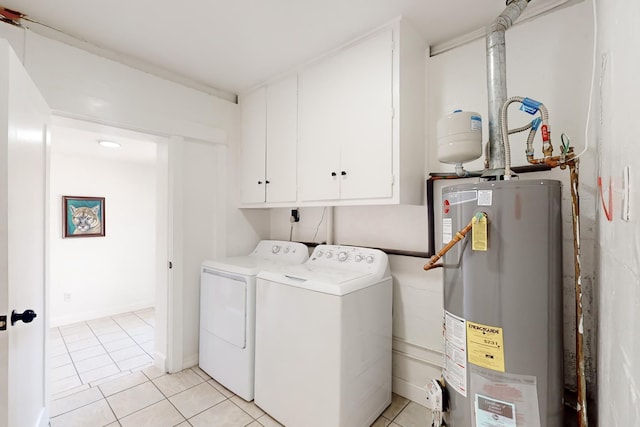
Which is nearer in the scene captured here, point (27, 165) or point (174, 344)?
point (27, 165)

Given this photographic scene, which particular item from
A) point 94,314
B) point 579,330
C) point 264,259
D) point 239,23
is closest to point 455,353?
point 579,330

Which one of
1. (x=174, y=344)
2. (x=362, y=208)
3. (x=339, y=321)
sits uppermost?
(x=362, y=208)

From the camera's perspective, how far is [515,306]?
1121mm

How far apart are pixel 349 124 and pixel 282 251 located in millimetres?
1297

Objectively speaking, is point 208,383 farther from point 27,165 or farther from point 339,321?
point 27,165

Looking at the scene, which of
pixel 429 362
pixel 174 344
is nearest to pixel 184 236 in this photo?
pixel 174 344

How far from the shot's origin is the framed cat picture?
146 inches

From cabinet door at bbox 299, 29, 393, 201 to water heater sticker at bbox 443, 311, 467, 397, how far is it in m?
0.79

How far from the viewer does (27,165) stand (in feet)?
4.25

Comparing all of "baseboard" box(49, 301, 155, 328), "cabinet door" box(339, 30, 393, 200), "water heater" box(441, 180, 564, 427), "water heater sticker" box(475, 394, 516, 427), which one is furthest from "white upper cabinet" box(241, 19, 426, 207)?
"baseboard" box(49, 301, 155, 328)

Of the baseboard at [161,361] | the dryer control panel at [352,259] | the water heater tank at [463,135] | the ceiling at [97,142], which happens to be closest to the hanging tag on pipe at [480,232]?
the water heater tank at [463,135]

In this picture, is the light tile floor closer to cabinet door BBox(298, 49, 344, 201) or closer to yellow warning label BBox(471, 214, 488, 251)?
yellow warning label BBox(471, 214, 488, 251)

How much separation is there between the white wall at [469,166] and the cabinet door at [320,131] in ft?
1.41

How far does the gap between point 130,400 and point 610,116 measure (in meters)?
2.96
